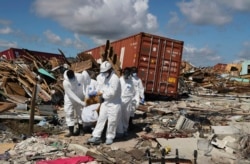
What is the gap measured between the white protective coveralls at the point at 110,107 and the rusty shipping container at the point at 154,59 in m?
7.86

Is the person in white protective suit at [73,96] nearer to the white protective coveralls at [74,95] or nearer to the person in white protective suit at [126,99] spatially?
the white protective coveralls at [74,95]

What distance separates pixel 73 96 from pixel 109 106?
1.07m

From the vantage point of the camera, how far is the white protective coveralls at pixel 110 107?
7.61 m

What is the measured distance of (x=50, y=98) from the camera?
1346cm

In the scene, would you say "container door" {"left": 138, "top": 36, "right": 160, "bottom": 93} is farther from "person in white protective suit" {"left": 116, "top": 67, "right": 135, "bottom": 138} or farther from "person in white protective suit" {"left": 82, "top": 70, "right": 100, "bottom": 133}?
"person in white protective suit" {"left": 82, "top": 70, "right": 100, "bottom": 133}

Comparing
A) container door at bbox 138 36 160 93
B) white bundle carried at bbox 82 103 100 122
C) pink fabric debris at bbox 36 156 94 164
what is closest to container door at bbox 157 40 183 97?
container door at bbox 138 36 160 93

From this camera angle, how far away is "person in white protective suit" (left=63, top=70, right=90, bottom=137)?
8.34m

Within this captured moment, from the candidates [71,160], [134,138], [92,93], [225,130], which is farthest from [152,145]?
[71,160]

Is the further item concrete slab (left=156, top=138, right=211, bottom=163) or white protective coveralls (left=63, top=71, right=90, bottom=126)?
white protective coveralls (left=63, top=71, right=90, bottom=126)

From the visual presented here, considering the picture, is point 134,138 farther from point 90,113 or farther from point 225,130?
point 225,130

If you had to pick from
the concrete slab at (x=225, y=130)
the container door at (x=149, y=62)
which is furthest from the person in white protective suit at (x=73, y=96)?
the container door at (x=149, y=62)

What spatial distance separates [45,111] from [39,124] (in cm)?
127

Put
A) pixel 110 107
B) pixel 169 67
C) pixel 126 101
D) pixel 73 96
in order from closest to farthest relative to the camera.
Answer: pixel 110 107
pixel 73 96
pixel 126 101
pixel 169 67

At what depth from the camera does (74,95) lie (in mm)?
8344
